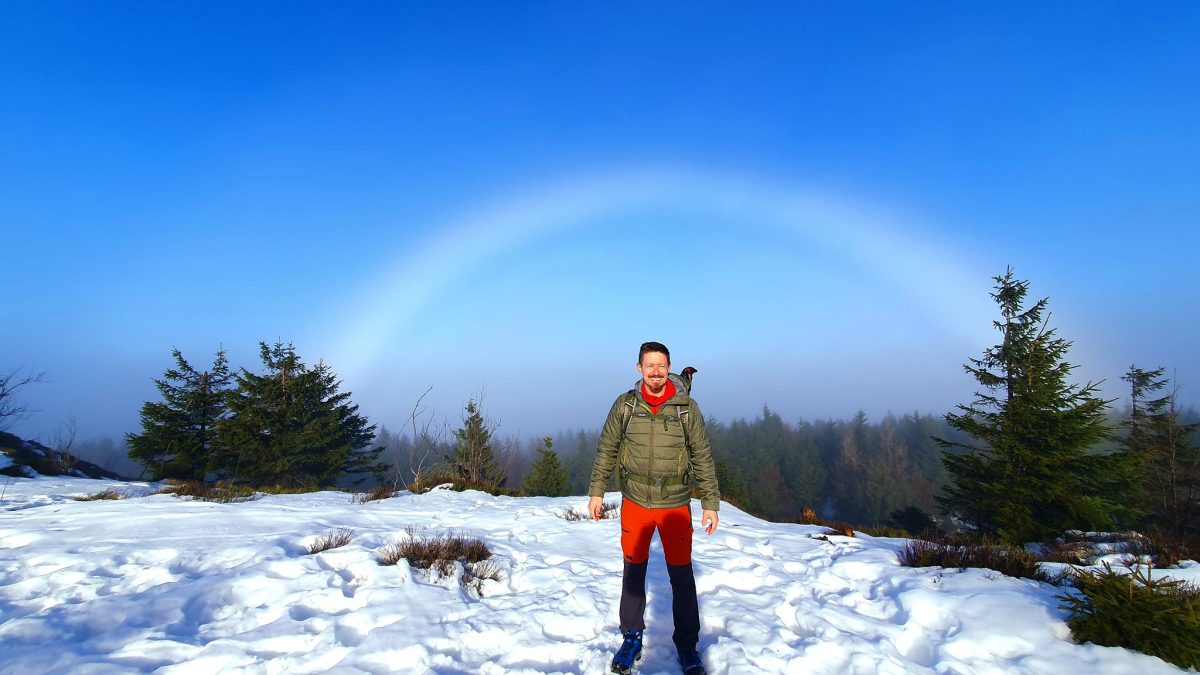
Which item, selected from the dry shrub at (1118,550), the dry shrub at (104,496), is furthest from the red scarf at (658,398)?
the dry shrub at (104,496)

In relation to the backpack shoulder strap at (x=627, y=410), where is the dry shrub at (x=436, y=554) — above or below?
below

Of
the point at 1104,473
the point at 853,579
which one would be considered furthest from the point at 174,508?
the point at 1104,473

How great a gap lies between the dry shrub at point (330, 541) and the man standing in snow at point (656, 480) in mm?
3804

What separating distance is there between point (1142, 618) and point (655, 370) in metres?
3.76

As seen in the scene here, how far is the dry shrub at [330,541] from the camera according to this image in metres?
5.34

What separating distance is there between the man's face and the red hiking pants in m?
0.94

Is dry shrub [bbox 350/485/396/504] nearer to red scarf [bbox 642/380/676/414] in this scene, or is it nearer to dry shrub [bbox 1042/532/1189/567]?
red scarf [bbox 642/380/676/414]

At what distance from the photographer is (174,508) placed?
7.40 meters

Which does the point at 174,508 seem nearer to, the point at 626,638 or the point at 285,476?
the point at 626,638

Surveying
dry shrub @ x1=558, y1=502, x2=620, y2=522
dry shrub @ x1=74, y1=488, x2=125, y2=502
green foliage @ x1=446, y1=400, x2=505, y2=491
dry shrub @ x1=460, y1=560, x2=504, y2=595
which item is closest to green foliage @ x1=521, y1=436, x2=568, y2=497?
green foliage @ x1=446, y1=400, x2=505, y2=491

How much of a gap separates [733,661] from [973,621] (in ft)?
6.90

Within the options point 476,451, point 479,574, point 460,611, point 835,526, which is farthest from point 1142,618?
point 476,451

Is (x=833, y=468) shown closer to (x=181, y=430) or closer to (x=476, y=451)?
(x=476, y=451)

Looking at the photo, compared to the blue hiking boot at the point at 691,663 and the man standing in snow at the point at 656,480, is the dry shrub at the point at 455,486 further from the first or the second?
the blue hiking boot at the point at 691,663
